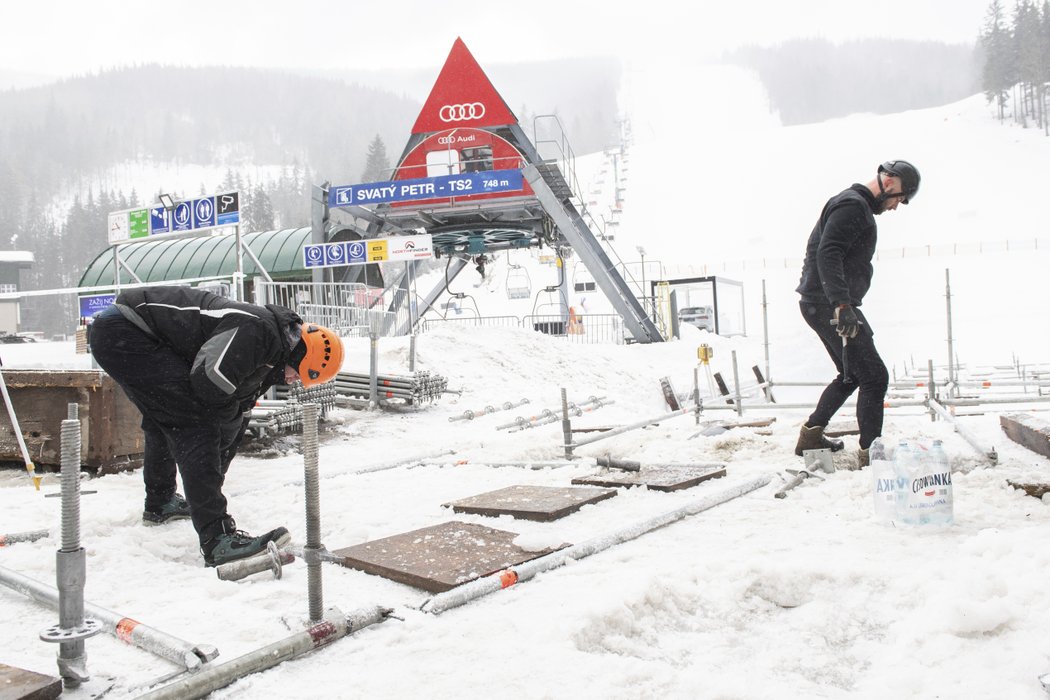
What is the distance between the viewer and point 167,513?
13.6 feet

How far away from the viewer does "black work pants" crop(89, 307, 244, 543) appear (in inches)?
135

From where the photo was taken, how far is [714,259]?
2126 inches

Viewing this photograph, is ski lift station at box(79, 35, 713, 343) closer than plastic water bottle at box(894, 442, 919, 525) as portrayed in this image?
No

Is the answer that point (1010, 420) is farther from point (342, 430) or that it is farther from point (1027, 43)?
point (1027, 43)

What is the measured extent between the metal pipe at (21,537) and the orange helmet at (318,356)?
149 centimetres

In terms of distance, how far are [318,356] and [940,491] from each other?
2858 millimetres

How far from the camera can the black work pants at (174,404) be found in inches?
135

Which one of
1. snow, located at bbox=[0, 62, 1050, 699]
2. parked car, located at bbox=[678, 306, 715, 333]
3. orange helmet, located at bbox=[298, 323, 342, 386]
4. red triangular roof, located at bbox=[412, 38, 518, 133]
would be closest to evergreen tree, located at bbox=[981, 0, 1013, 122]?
parked car, located at bbox=[678, 306, 715, 333]

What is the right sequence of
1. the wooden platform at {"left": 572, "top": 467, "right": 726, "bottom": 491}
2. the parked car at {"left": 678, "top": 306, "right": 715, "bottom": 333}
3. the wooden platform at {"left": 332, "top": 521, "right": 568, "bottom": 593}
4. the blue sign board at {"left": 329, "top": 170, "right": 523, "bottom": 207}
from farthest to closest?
the parked car at {"left": 678, "top": 306, "right": 715, "bottom": 333}, the blue sign board at {"left": 329, "top": 170, "right": 523, "bottom": 207}, the wooden platform at {"left": 572, "top": 467, "right": 726, "bottom": 491}, the wooden platform at {"left": 332, "top": 521, "right": 568, "bottom": 593}

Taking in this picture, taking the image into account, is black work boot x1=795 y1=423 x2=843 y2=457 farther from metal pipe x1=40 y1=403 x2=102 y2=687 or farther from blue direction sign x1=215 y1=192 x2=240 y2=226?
blue direction sign x1=215 y1=192 x2=240 y2=226

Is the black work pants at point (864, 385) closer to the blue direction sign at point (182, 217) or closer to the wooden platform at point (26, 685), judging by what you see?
the wooden platform at point (26, 685)

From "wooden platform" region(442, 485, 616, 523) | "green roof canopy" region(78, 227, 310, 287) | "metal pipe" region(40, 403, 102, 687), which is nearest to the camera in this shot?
"metal pipe" region(40, 403, 102, 687)

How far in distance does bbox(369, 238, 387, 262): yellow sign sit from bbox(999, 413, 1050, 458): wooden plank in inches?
476

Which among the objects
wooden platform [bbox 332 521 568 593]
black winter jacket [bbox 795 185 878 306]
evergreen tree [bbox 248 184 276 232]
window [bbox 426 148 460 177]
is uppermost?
evergreen tree [bbox 248 184 276 232]
